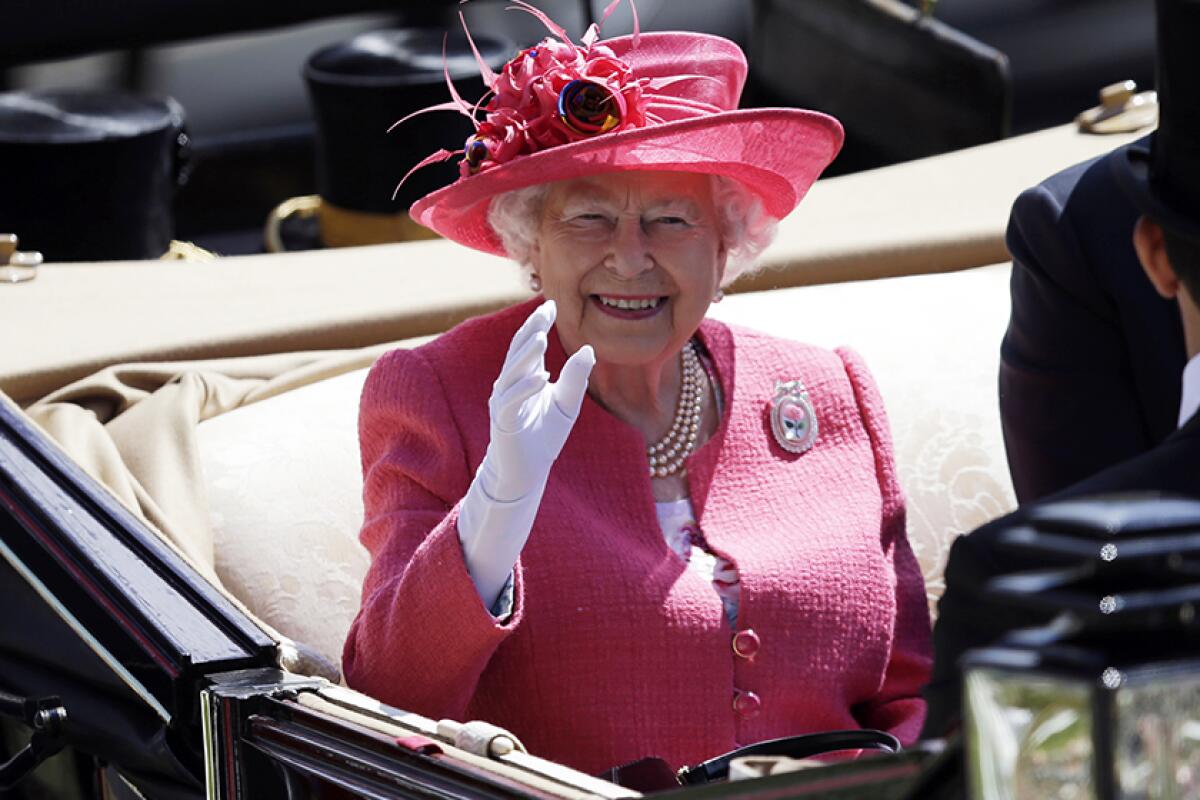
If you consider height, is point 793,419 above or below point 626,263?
below

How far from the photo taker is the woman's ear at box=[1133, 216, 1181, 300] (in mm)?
1176

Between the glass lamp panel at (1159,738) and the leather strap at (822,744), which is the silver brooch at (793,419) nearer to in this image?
the leather strap at (822,744)

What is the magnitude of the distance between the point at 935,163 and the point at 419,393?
1.47 meters

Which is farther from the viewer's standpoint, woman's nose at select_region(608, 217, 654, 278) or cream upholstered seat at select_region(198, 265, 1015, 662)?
cream upholstered seat at select_region(198, 265, 1015, 662)

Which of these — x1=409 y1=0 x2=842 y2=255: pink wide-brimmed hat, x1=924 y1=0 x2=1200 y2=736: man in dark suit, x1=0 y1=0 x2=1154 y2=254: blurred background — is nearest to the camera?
x1=924 y1=0 x2=1200 y2=736: man in dark suit

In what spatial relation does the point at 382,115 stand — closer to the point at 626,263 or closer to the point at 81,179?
the point at 81,179

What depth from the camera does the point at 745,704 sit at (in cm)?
193

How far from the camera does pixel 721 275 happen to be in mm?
2088

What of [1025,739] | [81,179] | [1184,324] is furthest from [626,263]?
[81,179]

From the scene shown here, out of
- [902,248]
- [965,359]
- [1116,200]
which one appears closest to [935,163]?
[902,248]

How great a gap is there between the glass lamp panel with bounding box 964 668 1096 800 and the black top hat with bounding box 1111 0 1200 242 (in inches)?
15.0

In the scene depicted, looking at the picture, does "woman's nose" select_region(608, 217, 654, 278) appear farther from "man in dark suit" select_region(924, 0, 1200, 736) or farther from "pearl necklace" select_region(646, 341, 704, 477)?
"man in dark suit" select_region(924, 0, 1200, 736)

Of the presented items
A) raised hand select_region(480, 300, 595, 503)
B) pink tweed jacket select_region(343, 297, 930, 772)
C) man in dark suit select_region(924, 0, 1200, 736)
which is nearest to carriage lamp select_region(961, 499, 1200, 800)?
man in dark suit select_region(924, 0, 1200, 736)

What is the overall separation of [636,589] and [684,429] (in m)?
0.23
